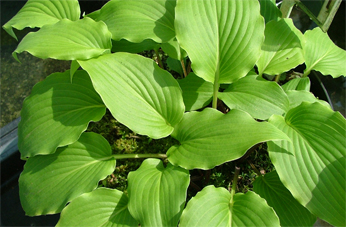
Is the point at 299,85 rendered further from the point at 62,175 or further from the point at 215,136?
the point at 62,175

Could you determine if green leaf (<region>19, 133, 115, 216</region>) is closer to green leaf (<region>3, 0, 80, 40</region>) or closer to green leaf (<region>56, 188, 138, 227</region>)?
green leaf (<region>56, 188, 138, 227</region>)

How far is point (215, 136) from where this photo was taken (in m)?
0.90

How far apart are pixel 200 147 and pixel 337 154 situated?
16.6 inches

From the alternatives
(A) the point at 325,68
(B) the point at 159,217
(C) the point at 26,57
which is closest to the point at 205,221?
(B) the point at 159,217

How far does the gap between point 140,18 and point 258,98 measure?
53 centimetres

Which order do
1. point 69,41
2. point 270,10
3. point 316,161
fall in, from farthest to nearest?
point 270,10, point 69,41, point 316,161

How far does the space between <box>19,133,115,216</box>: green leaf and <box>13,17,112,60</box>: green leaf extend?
0.31 m

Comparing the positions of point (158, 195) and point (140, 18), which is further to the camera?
point (140, 18)

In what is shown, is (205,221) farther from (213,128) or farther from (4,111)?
(4,111)

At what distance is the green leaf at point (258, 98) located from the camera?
3.41 feet

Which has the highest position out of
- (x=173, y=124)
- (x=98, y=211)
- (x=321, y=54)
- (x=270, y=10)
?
(x=270, y=10)

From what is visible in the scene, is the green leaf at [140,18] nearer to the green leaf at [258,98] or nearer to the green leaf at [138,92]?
the green leaf at [138,92]

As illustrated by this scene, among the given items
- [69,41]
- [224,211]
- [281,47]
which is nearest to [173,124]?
[224,211]

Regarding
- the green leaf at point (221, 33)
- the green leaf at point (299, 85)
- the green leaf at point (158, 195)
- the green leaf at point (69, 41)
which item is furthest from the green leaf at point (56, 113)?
the green leaf at point (299, 85)
